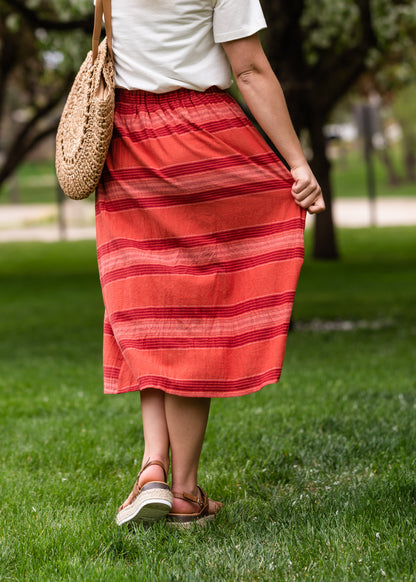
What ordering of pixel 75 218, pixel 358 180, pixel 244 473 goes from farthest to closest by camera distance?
pixel 358 180, pixel 75 218, pixel 244 473

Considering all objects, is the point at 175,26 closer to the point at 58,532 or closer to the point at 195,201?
the point at 195,201

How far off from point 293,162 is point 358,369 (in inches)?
151

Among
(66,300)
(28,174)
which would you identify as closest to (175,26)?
(66,300)

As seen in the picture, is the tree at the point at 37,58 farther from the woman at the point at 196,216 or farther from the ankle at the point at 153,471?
the ankle at the point at 153,471

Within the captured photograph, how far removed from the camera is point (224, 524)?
3119 millimetres

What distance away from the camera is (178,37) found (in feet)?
9.58

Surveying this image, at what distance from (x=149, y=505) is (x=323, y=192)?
514 inches

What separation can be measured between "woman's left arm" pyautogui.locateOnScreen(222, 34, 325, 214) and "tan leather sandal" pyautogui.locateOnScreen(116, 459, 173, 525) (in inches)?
40.3

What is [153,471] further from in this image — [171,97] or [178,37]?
[178,37]

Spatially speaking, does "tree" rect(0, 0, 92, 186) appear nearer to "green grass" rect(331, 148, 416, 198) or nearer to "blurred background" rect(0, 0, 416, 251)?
"blurred background" rect(0, 0, 416, 251)

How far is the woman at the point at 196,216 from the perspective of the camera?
2.94 m

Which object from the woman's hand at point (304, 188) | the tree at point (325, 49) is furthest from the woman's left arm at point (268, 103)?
the tree at point (325, 49)

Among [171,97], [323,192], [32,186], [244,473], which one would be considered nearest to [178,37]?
[171,97]

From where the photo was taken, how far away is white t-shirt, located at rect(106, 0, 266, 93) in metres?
2.87
